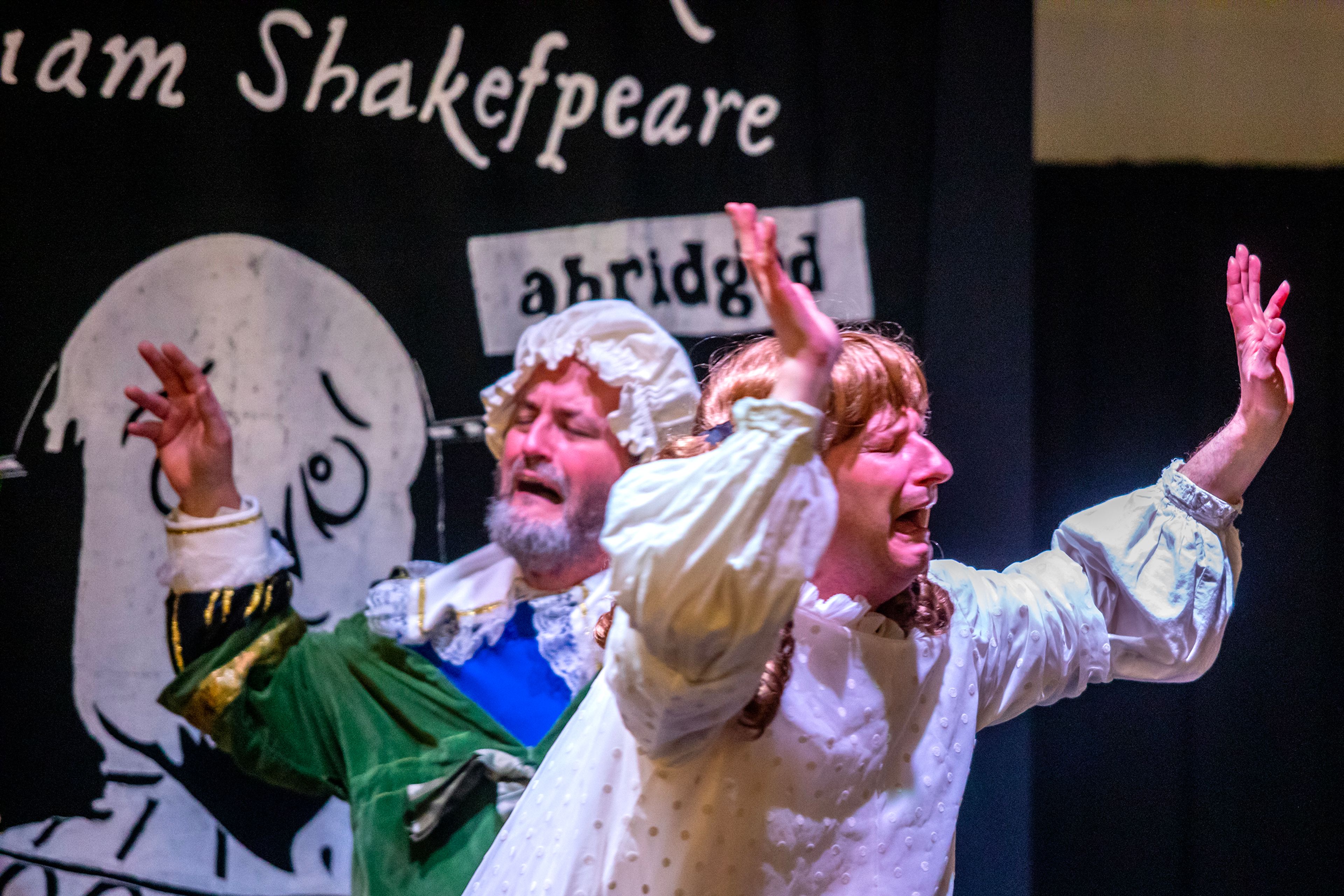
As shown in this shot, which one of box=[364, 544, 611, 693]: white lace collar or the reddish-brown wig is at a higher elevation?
the reddish-brown wig

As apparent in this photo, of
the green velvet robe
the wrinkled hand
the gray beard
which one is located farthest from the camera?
the gray beard

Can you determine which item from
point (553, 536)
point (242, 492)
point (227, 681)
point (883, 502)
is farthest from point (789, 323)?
point (242, 492)

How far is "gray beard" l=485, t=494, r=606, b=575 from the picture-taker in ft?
6.61

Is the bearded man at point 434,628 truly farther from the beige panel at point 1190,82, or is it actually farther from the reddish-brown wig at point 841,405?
the beige panel at point 1190,82

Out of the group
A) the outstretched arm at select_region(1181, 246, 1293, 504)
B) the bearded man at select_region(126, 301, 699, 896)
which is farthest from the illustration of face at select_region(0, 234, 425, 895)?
the outstretched arm at select_region(1181, 246, 1293, 504)

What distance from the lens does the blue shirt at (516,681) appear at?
195 centimetres

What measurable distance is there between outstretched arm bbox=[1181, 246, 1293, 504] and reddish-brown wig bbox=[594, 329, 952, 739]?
0.39m

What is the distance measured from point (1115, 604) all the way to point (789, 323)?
802 millimetres

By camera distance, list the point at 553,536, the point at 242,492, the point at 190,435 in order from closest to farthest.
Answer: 1. the point at 190,435
2. the point at 553,536
3. the point at 242,492

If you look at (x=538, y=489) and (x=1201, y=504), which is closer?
(x=1201, y=504)

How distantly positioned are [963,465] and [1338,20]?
1.39m

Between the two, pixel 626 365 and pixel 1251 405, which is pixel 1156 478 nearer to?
pixel 1251 405

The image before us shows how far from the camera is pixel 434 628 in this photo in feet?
6.53

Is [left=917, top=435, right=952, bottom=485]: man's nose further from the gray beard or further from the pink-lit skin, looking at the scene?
the gray beard
